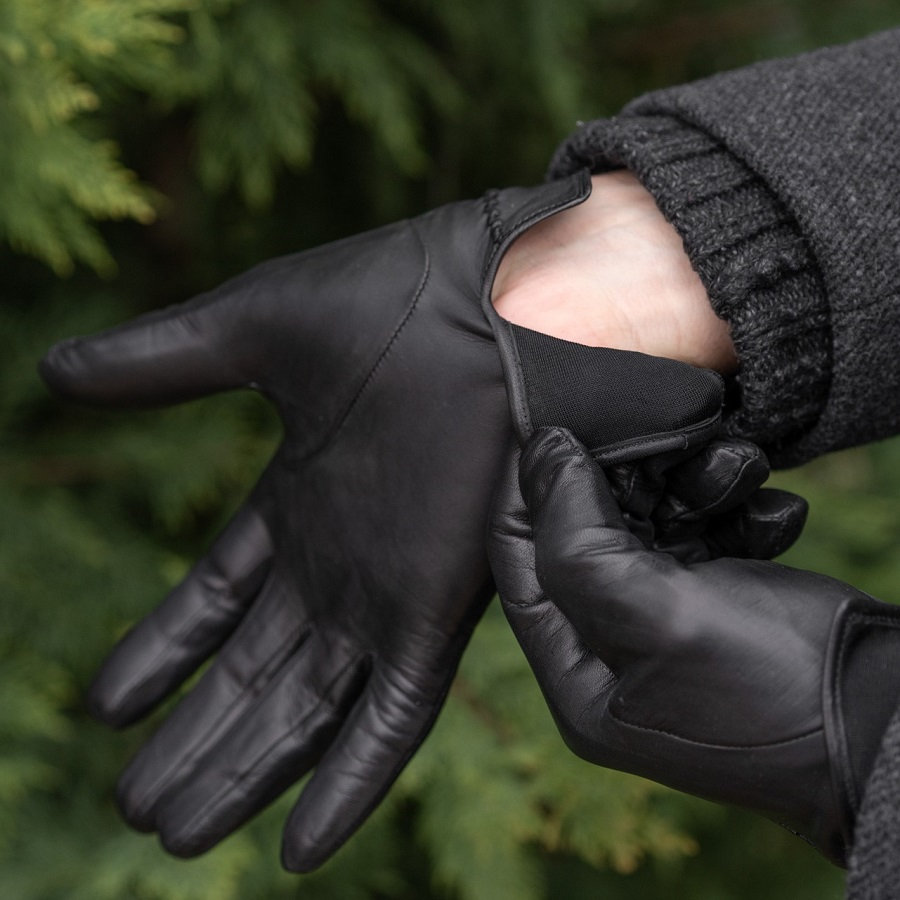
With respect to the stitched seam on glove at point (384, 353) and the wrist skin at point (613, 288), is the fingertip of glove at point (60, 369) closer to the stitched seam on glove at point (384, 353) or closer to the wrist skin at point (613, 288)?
the stitched seam on glove at point (384, 353)

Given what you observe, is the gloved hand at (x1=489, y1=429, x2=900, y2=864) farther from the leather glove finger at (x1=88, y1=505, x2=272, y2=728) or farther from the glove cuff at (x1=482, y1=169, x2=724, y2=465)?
the leather glove finger at (x1=88, y1=505, x2=272, y2=728)

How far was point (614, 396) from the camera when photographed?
3.29 feet

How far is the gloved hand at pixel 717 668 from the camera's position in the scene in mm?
811

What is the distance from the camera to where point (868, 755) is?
0.80 meters

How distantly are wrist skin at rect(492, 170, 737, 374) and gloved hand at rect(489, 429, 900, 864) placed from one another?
0.96 ft

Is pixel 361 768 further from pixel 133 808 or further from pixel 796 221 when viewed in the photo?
pixel 796 221

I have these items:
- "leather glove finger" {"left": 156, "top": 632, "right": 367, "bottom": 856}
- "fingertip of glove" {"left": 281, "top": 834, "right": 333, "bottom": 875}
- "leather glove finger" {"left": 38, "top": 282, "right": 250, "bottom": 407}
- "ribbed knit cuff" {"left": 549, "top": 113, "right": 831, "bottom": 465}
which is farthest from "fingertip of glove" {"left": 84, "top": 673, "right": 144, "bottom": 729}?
"ribbed knit cuff" {"left": 549, "top": 113, "right": 831, "bottom": 465}

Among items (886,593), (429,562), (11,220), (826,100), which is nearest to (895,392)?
(826,100)

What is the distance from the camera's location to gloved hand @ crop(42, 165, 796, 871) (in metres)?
1.06

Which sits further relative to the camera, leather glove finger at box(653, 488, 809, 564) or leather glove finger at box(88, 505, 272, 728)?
leather glove finger at box(88, 505, 272, 728)

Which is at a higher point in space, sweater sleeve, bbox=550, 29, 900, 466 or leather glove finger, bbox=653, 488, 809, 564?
sweater sleeve, bbox=550, 29, 900, 466

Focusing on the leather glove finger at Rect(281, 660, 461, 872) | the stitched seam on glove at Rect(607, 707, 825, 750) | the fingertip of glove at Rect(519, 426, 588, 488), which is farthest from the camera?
the leather glove finger at Rect(281, 660, 461, 872)

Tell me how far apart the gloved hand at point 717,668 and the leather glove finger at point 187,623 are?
550 millimetres

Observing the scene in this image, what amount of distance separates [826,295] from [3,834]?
1.64m
